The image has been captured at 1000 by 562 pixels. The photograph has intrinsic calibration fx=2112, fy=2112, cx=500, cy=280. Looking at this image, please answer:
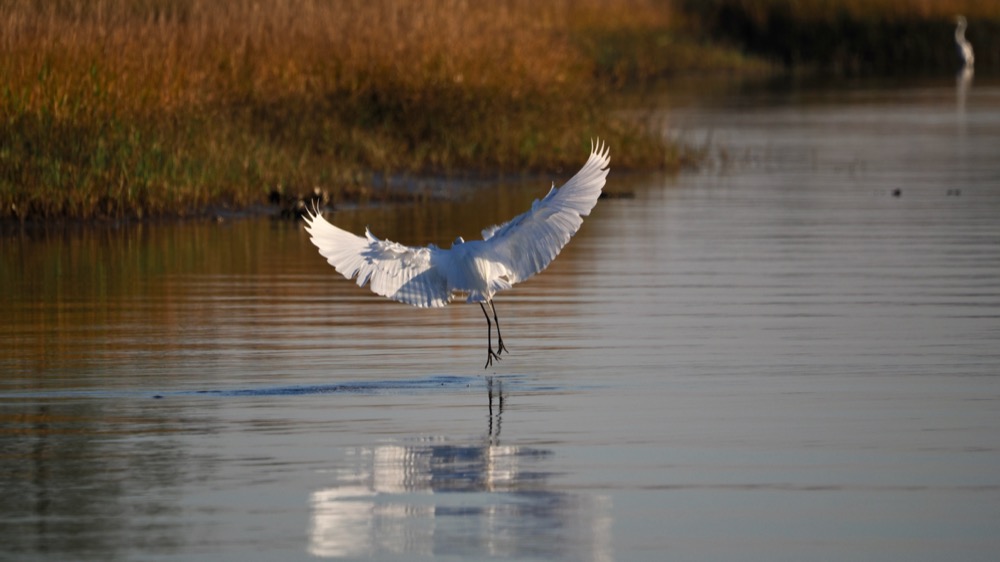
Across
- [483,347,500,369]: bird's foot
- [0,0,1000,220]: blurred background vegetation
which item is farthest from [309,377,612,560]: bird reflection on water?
[0,0,1000,220]: blurred background vegetation

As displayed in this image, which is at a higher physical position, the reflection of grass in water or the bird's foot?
the reflection of grass in water

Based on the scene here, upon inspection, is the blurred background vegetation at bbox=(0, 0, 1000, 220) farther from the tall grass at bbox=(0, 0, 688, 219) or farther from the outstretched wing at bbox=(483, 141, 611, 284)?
the outstretched wing at bbox=(483, 141, 611, 284)

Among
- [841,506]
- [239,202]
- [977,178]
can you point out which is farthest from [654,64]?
[841,506]

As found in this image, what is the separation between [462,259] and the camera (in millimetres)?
10086

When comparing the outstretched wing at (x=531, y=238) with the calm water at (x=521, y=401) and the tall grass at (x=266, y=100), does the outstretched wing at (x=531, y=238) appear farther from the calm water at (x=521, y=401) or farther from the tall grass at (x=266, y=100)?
the tall grass at (x=266, y=100)

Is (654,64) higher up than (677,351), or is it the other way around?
(654,64)

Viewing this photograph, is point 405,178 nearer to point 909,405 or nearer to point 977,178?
point 977,178

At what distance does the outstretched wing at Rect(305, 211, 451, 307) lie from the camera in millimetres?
10078

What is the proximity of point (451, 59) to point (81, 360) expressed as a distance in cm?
1258

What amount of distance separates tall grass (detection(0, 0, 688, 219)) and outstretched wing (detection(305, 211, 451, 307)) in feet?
26.7

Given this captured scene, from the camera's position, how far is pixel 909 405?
936cm

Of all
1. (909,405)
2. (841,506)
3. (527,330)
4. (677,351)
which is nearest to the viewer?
(841,506)

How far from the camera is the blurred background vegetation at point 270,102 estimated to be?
1820 cm

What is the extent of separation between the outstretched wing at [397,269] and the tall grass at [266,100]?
814cm
